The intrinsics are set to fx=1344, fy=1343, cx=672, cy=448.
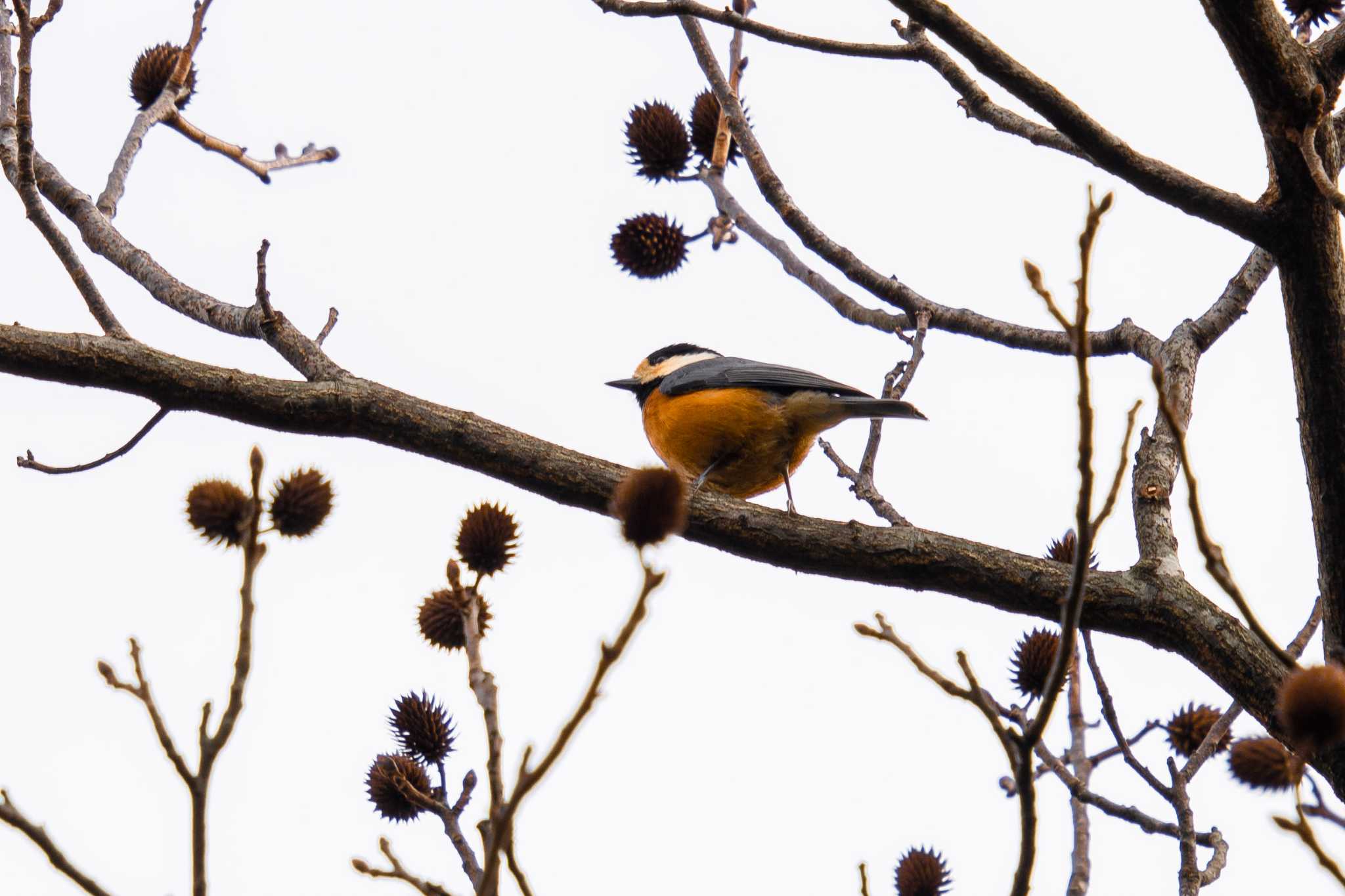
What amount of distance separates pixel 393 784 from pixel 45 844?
175cm

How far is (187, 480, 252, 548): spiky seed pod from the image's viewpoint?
244 cm

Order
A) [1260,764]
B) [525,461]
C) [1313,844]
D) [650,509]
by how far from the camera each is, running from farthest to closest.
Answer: [525,461]
[1260,764]
[650,509]
[1313,844]

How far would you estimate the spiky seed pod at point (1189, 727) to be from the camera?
4801mm

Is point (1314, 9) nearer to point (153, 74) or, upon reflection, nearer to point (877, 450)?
point (877, 450)

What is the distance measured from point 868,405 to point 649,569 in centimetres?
388

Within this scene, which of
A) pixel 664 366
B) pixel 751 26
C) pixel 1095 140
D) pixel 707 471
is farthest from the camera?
pixel 664 366

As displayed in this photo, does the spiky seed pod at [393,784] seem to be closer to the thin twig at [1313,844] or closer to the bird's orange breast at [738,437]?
the thin twig at [1313,844]

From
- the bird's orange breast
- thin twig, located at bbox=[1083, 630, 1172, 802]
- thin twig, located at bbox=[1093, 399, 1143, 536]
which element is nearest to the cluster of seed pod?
the bird's orange breast

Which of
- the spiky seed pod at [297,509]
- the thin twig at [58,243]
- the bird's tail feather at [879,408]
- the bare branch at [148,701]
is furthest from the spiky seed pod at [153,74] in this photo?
the bare branch at [148,701]

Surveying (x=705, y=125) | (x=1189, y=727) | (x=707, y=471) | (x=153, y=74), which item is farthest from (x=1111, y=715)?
(x=153, y=74)

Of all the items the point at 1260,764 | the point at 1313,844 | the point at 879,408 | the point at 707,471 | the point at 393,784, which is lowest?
the point at 1313,844

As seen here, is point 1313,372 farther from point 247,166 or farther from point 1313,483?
point 247,166

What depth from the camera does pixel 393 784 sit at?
3344 mm

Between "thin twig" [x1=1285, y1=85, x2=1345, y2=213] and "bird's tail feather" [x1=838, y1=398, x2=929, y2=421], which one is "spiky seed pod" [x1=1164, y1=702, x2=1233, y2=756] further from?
"thin twig" [x1=1285, y1=85, x2=1345, y2=213]
